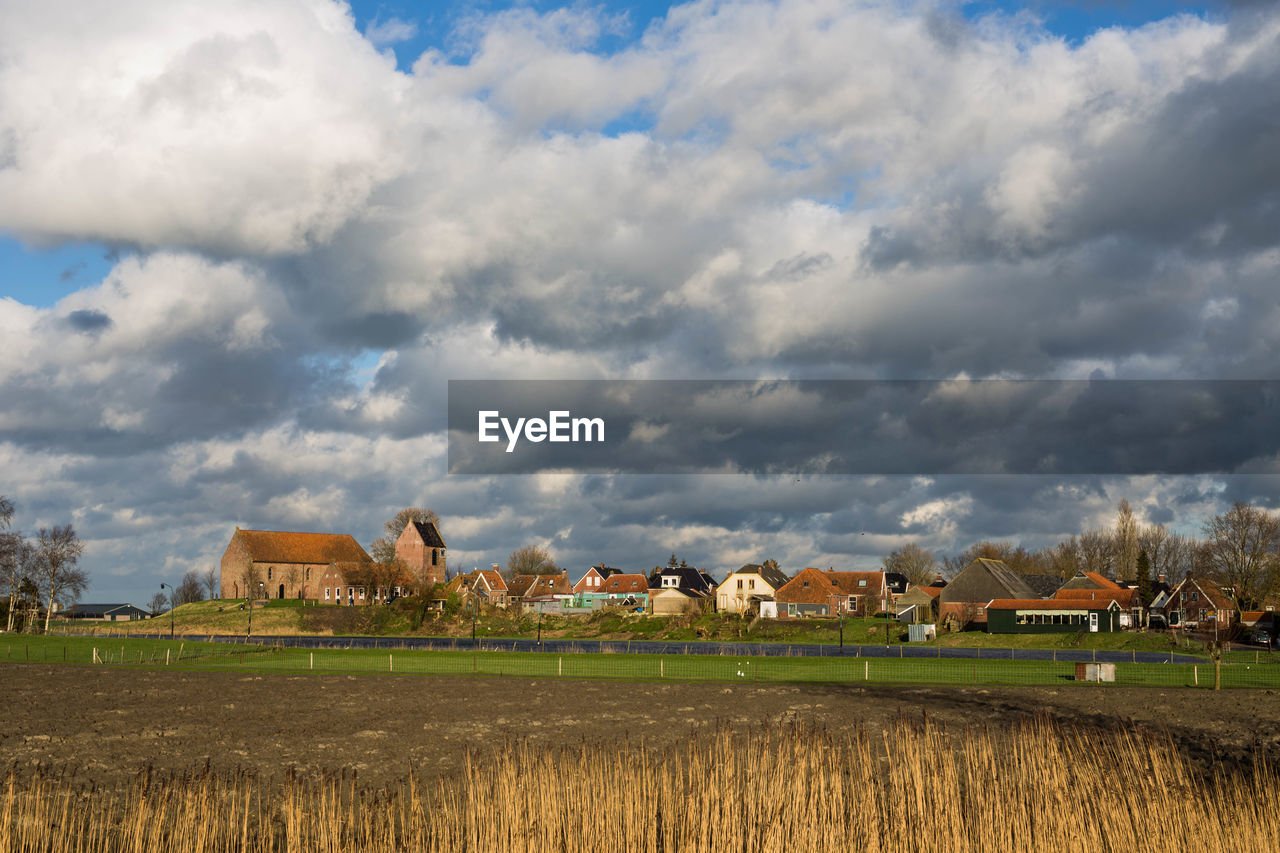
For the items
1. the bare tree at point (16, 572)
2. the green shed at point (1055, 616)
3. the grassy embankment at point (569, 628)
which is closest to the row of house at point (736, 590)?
the green shed at point (1055, 616)

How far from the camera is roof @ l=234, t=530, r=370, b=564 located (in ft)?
606

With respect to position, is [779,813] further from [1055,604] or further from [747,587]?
[747,587]

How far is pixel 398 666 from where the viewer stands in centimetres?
6756

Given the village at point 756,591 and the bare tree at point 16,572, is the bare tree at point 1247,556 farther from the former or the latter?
the bare tree at point 16,572

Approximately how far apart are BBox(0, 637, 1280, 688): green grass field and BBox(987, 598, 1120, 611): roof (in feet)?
144

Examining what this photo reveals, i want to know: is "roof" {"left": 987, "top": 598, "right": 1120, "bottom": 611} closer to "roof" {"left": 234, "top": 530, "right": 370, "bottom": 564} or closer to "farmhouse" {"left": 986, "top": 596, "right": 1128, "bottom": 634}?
"farmhouse" {"left": 986, "top": 596, "right": 1128, "bottom": 634}

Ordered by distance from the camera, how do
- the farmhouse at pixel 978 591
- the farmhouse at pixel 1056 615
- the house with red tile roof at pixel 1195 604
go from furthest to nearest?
the farmhouse at pixel 978 591, the house with red tile roof at pixel 1195 604, the farmhouse at pixel 1056 615

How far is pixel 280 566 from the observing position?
186 metres

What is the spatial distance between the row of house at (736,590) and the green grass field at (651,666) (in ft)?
153

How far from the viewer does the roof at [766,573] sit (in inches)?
5984

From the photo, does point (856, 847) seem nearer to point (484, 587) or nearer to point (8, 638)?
point (8, 638)

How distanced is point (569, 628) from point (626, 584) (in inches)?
1462

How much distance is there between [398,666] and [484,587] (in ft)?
349

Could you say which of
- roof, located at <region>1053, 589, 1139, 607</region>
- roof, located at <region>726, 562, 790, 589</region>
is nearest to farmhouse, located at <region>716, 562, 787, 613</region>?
roof, located at <region>726, 562, 790, 589</region>
